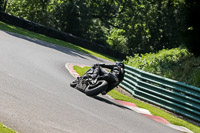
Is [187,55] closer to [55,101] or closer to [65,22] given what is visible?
[55,101]

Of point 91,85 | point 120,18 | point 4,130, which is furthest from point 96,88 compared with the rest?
point 120,18

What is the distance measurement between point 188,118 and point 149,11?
3474cm

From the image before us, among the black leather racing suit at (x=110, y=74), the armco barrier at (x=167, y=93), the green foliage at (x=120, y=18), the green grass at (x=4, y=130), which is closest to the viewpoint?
the green grass at (x=4, y=130)

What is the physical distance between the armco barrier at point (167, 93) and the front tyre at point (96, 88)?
10.6 ft

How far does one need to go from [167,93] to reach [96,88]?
3.62m

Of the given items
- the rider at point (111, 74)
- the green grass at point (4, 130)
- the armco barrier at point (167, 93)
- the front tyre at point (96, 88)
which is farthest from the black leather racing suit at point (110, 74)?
the green grass at point (4, 130)

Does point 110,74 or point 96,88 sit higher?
point 110,74

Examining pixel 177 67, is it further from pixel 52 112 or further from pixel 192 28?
pixel 52 112

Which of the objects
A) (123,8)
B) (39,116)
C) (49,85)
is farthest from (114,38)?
(39,116)

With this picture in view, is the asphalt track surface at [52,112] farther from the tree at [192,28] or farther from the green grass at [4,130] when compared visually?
the tree at [192,28]

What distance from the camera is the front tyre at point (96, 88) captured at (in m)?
10.5

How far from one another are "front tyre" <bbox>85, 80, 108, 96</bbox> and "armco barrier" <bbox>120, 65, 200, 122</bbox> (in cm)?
323

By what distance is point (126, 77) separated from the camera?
16891 mm

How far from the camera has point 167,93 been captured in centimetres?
1312
